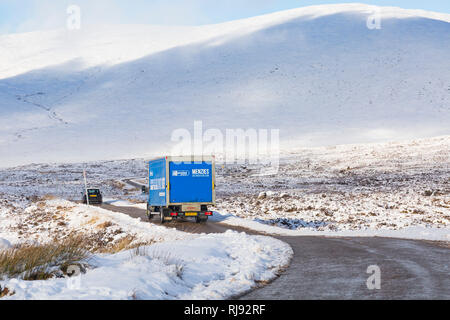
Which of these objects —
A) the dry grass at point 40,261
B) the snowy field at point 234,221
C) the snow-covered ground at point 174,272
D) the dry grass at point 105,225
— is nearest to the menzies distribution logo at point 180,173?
the snowy field at point 234,221

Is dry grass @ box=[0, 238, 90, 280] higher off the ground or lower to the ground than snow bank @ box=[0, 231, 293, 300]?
higher

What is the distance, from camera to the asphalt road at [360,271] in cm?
976

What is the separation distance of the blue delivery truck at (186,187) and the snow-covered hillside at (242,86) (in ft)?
228

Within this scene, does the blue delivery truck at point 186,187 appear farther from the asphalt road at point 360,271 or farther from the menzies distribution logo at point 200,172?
the asphalt road at point 360,271

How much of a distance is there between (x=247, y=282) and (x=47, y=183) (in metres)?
64.8

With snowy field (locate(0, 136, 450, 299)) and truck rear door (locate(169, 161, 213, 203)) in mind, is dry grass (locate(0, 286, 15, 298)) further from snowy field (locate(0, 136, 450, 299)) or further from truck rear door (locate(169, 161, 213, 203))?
truck rear door (locate(169, 161, 213, 203))

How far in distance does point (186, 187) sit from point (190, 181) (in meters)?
0.33

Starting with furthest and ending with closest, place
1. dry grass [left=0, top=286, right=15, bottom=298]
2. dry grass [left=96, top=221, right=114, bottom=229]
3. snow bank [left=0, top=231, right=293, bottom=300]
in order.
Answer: dry grass [left=96, top=221, right=114, bottom=229]
snow bank [left=0, top=231, right=293, bottom=300]
dry grass [left=0, top=286, right=15, bottom=298]

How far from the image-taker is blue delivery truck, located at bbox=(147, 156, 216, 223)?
86.2 ft

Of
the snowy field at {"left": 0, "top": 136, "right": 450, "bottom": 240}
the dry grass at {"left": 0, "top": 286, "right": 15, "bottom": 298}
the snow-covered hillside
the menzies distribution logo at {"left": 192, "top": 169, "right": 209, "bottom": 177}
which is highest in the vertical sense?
the snow-covered hillside

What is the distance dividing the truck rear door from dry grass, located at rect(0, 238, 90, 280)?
14.6 m

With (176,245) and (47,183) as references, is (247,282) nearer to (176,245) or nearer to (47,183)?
(176,245)

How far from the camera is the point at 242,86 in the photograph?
12425cm

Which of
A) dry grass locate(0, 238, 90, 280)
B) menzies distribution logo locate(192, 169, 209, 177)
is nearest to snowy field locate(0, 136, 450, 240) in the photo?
menzies distribution logo locate(192, 169, 209, 177)
